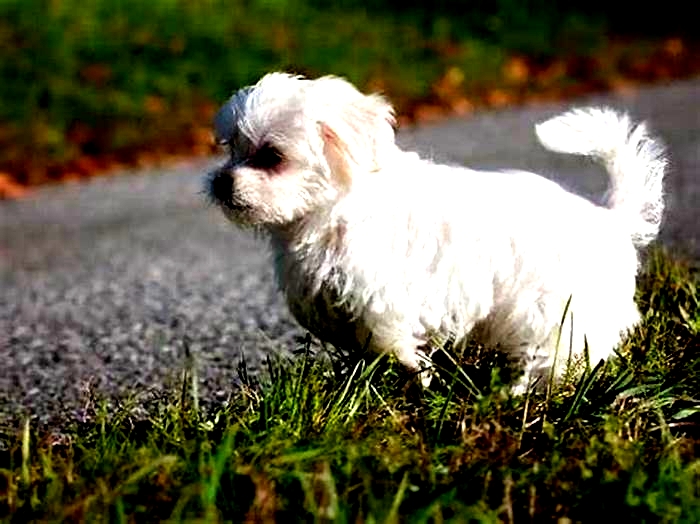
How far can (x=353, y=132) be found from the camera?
4.64 metres

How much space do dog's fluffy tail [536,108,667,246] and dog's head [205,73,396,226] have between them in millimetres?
553

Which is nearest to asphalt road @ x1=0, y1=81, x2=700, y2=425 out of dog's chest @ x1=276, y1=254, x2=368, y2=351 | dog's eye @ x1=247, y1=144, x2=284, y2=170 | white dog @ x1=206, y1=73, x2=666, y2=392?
dog's chest @ x1=276, y1=254, x2=368, y2=351

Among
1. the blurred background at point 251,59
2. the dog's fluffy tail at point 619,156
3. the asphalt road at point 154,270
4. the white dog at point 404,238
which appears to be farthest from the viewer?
the blurred background at point 251,59

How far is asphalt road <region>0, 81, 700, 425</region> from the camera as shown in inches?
219

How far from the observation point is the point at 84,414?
477 cm

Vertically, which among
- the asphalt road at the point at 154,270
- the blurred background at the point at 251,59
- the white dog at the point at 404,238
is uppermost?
the white dog at the point at 404,238

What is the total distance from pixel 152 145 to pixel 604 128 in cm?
683

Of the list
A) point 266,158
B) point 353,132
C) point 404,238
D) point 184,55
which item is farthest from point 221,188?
point 184,55

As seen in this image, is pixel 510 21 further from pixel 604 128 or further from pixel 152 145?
pixel 604 128

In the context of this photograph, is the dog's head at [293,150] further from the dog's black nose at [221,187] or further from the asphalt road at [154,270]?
the asphalt road at [154,270]

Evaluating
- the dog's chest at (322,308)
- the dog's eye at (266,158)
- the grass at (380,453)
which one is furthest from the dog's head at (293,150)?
the grass at (380,453)

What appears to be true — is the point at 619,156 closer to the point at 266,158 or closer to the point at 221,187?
the point at 266,158

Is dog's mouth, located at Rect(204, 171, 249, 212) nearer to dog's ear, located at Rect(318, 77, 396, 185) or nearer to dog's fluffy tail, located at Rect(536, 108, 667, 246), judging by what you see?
dog's ear, located at Rect(318, 77, 396, 185)

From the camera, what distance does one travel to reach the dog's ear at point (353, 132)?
4617mm
